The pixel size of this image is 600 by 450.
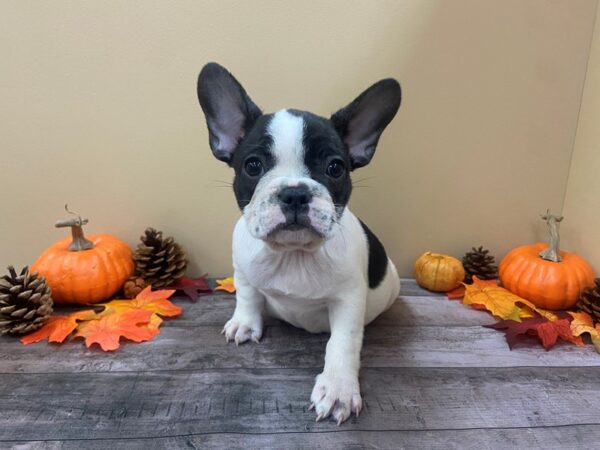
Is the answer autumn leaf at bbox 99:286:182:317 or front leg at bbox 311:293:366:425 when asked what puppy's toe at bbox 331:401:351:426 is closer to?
front leg at bbox 311:293:366:425

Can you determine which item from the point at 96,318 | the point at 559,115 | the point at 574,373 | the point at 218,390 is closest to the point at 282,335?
the point at 218,390

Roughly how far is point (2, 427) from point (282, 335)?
3.02 ft

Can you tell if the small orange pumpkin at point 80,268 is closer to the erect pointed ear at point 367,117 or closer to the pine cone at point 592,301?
the erect pointed ear at point 367,117

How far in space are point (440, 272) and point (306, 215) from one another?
1.21 metres

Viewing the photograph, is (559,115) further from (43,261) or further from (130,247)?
(43,261)

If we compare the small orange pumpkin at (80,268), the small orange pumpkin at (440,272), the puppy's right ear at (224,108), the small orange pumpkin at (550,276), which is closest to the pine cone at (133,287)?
the small orange pumpkin at (80,268)

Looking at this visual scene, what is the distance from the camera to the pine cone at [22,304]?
1.57m

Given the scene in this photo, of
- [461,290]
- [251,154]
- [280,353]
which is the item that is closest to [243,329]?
[280,353]

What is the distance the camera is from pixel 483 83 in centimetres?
201

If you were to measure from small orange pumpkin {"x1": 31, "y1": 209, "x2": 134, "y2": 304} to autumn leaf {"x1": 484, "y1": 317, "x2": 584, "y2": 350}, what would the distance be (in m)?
1.72

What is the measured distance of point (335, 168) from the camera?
127 cm

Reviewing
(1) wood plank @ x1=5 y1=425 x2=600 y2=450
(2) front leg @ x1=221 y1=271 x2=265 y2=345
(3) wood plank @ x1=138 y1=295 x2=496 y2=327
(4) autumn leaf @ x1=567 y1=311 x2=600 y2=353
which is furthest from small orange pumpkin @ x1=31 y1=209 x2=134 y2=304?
(4) autumn leaf @ x1=567 y1=311 x2=600 y2=353

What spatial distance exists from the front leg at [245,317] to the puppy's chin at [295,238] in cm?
47

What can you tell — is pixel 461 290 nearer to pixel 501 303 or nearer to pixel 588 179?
pixel 501 303
